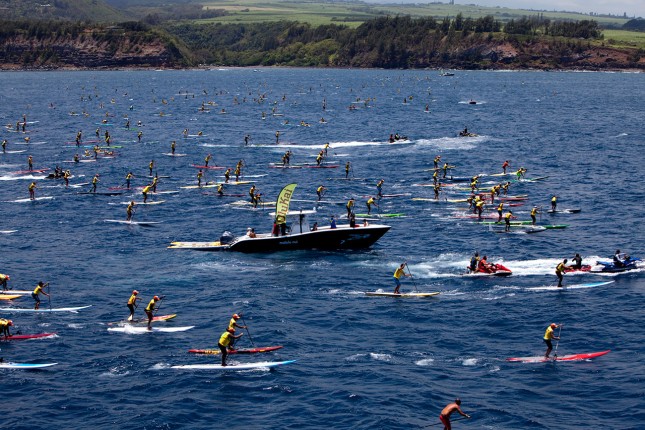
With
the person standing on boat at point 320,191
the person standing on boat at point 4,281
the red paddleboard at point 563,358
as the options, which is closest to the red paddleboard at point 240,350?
the red paddleboard at point 563,358

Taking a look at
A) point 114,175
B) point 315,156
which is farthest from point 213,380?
point 315,156

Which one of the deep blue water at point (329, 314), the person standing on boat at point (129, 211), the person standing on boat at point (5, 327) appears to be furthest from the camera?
the person standing on boat at point (129, 211)

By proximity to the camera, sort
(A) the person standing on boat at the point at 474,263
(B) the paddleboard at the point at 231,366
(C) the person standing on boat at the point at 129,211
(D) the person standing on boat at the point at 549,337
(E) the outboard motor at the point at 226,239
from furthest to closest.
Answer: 1. (C) the person standing on boat at the point at 129,211
2. (E) the outboard motor at the point at 226,239
3. (A) the person standing on boat at the point at 474,263
4. (D) the person standing on boat at the point at 549,337
5. (B) the paddleboard at the point at 231,366

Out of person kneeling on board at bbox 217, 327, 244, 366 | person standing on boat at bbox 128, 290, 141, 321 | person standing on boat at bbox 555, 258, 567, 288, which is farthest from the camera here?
person standing on boat at bbox 555, 258, 567, 288

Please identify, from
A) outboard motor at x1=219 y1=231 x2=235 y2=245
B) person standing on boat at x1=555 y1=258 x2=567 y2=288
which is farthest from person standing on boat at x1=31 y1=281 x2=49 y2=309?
person standing on boat at x1=555 y1=258 x2=567 y2=288

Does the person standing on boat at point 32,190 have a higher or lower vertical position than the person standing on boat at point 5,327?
higher

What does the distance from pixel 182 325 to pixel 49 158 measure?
80.4 m

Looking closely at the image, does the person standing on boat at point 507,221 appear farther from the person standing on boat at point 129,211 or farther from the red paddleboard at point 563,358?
the person standing on boat at point 129,211

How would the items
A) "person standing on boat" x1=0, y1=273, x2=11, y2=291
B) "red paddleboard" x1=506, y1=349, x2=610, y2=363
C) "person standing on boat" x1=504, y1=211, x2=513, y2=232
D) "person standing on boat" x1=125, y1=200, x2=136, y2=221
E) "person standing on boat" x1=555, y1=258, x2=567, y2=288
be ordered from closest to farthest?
"red paddleboard" x1=506, y1=349, x2=610, y2=363 < "person standing on boat" x1=0, y1=273, x2=11, y2=291 < "person standing on boat" x1=555, y1=258, x2=567, y2=288 < "person standing on boat" x1=504, y1=211, x2=513, y2=232 < "person standing on boat" x1=125, y1=200, x2=136, y2=221

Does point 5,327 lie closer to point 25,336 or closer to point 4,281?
point 25,336

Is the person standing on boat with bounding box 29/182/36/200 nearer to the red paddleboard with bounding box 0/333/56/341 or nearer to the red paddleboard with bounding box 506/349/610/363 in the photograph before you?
the red paddleboard with bounding box 0/333/56/341

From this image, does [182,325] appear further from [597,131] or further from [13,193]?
[597,131]

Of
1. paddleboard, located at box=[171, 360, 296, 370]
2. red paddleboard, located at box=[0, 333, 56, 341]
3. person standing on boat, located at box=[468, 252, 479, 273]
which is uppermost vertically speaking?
person standing on boat, located at box=[468, 252, 479, 273]

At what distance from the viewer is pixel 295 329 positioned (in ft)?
177
